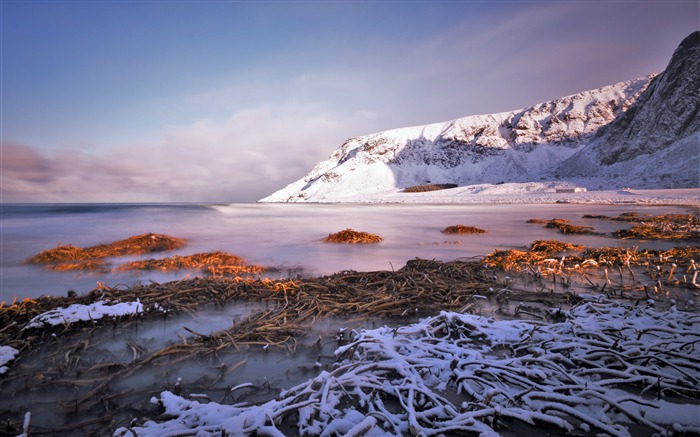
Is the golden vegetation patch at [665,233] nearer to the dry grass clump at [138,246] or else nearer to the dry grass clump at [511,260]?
the dry grass clump at [511,260]

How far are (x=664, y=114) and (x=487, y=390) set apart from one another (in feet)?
238

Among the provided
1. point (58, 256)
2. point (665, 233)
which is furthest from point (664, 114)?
point (58, 256)

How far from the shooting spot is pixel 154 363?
1934 mm

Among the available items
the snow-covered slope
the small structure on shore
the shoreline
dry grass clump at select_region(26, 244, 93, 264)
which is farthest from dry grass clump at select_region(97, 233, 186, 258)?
the small structure on shore

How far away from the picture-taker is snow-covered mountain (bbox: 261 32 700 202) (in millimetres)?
46938

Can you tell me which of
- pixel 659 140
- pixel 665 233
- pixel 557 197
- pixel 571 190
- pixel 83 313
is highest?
pixel 659 140

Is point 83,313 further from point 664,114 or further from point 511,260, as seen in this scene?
Answer: point 664,114

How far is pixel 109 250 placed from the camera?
6.59 m

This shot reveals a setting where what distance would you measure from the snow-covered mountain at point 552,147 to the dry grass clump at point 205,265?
50546 millimetres

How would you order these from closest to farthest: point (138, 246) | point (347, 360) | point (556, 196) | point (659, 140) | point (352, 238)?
point (347, 360) → point (138, 246) → point (352, 238) → point (556, 196) → point (659, 140)

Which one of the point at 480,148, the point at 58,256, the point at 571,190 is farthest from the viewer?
the point at 480,148

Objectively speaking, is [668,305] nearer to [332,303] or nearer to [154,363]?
[332,303]

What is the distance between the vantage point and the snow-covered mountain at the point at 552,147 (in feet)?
154

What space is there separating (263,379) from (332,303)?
1.26m
